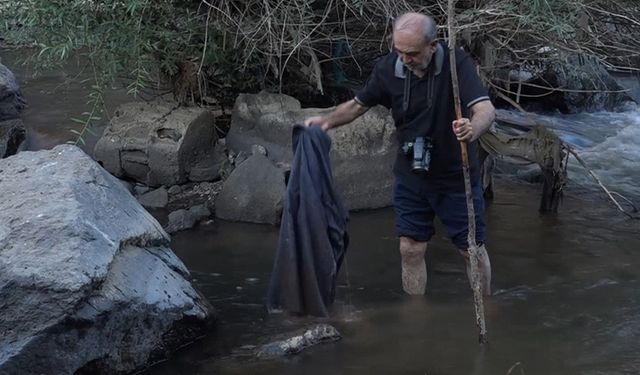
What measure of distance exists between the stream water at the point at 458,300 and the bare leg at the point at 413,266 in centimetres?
8

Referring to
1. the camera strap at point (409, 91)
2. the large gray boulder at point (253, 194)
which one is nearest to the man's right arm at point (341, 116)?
the camera strap at point (409, 91)

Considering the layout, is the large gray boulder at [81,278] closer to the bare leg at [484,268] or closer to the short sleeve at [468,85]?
the bare leg at [484,268]

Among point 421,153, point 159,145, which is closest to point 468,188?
point 421,153

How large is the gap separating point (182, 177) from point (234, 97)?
114cm

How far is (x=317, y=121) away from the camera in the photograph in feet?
17.1

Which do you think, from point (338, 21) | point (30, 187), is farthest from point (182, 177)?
point (30, 187)

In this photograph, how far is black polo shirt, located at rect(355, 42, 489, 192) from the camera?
482cm

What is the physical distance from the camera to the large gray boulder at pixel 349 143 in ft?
25.7

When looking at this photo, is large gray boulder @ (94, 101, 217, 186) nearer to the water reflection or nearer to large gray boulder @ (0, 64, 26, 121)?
the water reflection

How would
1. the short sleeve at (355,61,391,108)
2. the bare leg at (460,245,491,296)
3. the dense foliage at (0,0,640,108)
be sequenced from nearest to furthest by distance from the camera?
1. the short sleeve at (355,61,391,108)
2. the bare leg at (460,245,491,296)
3. the dense foliage at (0,0,640,108)

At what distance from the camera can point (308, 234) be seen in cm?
508

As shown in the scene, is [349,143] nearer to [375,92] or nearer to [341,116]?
[341,116]

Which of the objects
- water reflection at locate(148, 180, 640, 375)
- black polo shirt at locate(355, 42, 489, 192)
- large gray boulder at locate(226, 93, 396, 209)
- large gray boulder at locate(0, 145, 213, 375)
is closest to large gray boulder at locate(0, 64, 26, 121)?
large gray boulder at locate(226, 93, 396, 209)

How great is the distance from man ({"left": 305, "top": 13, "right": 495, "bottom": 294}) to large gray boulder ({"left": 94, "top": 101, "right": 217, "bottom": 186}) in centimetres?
306
